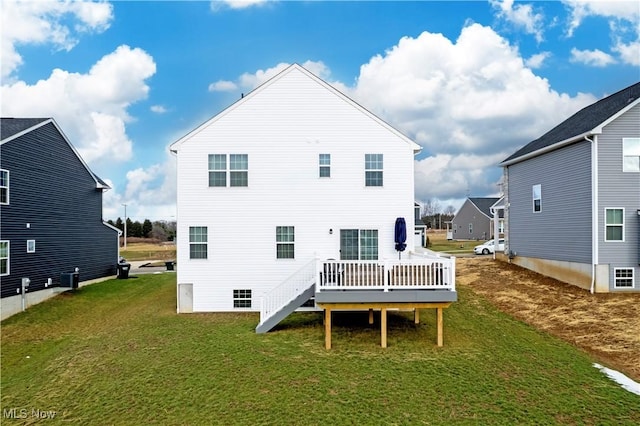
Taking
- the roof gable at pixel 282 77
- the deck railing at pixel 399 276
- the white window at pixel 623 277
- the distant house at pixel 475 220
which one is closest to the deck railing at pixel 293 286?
the deck railing at pixel 399 276

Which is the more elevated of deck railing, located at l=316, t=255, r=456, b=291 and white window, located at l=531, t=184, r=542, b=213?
white window, located at l=531, t=184, r=542, b=213

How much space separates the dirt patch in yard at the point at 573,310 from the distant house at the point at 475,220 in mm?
33756

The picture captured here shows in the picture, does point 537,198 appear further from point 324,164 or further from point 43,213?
point 43,213

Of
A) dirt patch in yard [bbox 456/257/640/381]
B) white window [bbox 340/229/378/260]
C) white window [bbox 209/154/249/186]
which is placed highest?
white window [bbox 209/154/249/186]

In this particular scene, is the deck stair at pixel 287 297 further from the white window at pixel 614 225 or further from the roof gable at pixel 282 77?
the white window at pixel 614 225

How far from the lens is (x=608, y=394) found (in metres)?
8.49

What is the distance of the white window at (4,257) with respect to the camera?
16188 millimetres

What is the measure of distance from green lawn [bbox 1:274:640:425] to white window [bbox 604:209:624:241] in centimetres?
620

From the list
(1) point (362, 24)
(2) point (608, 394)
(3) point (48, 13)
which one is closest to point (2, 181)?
(3) point (48, 13)

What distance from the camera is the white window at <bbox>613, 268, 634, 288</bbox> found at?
1641 centimetres

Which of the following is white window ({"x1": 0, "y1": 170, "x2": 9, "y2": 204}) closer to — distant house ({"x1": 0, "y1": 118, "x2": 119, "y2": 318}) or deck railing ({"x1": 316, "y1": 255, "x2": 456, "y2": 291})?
distant house ({"x1": 0, "y1": 118, "x2": 119, "y2": 318})

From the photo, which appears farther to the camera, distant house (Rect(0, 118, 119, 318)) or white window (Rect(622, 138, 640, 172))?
distant house (Rect(0, 118, 119, 318))

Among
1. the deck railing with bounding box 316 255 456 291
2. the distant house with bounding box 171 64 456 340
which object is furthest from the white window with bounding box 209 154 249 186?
the deck railing with bounding box 316 255 456 291

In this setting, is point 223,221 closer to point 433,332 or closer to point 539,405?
point 433,332
